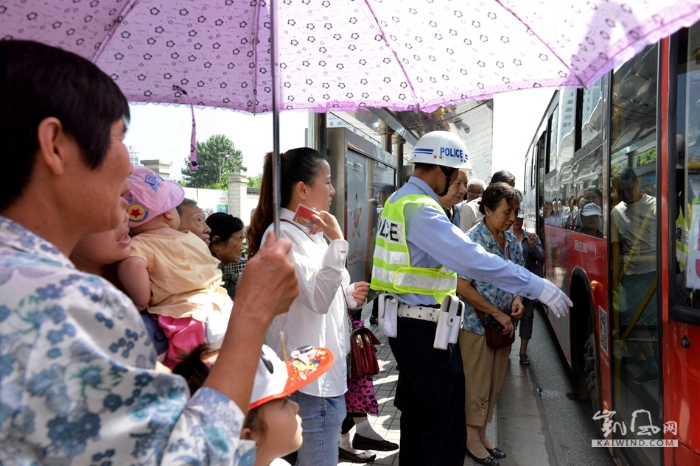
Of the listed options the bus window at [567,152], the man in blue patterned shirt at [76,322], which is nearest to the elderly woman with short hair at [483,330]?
the bus window at [567,152]

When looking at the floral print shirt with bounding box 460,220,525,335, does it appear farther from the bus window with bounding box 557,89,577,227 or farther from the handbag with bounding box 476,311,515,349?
the bus window with bounding box 557,89,577,227

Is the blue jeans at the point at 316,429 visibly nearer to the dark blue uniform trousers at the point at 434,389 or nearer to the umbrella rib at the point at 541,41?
the dark blue uniform trousers at the point at 434,389

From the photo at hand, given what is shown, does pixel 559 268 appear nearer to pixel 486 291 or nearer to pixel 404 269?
pixel 486 291

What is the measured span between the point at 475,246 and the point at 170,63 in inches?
65.8

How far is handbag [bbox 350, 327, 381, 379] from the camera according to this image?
3303mm

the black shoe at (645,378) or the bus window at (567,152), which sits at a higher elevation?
the bus window at (567,152)

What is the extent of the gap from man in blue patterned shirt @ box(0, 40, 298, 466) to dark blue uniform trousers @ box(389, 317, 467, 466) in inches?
80.5

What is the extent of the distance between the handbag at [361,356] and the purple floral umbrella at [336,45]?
5.06 feet

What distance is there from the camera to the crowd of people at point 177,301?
0.80 meters

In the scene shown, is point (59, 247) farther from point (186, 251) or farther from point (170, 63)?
point (170, 63)

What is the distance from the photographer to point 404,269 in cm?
306

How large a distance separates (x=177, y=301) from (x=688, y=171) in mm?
2234

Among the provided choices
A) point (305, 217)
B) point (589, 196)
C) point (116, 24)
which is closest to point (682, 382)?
point (305, 217)

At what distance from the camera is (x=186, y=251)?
80.7 inches
